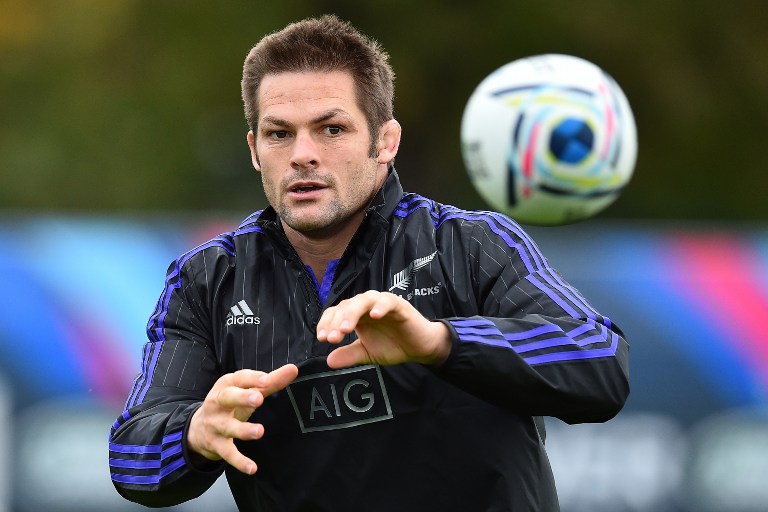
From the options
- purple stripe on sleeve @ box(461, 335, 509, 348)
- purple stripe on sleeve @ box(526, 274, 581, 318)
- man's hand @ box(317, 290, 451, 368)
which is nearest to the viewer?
man's hand @ box(317, 290, 451, 368)

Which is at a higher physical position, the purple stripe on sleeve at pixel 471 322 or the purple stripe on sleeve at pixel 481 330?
the purple stripe on sleeve at pixel 471 322

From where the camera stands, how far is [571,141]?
6852mm

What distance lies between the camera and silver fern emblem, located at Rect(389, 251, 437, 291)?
4434mm

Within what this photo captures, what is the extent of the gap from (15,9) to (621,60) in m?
7.08

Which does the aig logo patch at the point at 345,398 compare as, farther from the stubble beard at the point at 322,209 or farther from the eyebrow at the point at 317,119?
the eyebrow at the point at 317,119

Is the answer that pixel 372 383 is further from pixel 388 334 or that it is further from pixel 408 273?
pixel 388 334

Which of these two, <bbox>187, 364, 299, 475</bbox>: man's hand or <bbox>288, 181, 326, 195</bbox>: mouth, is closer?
<bbox>187, 364, 299, 475</bbox>: man's hand

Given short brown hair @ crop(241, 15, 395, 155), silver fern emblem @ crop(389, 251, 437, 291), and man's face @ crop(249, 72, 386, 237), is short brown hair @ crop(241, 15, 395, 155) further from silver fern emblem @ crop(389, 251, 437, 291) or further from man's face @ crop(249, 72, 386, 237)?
silver fern emblem @ crop(389, 251, 437, 291)

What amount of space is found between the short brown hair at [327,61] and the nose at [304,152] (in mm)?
246

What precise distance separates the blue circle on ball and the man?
2.25 metres

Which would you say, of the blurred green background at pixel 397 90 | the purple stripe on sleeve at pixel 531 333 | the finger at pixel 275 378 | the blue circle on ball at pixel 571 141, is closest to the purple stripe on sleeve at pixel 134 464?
the finger at pixel 275 378

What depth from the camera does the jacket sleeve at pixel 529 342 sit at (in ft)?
12.7

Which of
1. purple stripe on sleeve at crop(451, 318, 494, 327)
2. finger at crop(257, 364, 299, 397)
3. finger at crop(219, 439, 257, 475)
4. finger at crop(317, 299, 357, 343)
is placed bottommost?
finger at crop(219, 439, 257, 475)

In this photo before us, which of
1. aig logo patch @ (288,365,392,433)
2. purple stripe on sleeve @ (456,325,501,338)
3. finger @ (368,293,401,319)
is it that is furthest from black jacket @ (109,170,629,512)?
finger @ (368,293,401,319)
